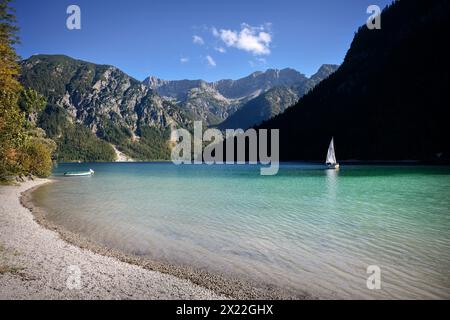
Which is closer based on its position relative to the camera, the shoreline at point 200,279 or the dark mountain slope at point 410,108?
the shoreline at point 200,279

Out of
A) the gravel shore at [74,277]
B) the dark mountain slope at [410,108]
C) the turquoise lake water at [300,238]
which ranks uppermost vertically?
the dark mountain slope at [410,108]

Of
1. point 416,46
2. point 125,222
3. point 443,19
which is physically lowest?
point 125,222

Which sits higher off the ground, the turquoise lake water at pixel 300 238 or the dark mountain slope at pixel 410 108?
the dark mountain slope at pixel 410 108

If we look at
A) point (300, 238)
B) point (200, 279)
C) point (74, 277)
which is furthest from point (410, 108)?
point (74, 277)

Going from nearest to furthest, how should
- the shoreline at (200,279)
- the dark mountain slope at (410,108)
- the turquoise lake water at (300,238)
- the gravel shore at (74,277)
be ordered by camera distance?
the gravel shore at (74,277)
the shoreline at (200,279)
the turquoise lake water at (300,238)
the dark mountain slope at (410,108)

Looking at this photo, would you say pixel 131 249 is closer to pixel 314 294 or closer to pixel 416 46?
pixel 314 294

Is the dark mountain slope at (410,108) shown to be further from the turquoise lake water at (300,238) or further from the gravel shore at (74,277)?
the gravel shore at (74,277)

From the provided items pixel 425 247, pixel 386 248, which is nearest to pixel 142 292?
pixel 386 248

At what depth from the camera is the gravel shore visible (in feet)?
35.9

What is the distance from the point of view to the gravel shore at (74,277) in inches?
430

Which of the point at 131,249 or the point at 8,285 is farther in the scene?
the point at 131,249

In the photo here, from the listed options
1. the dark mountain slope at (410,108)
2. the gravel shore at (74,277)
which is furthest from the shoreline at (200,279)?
the dark mountain slope at (410,108)
